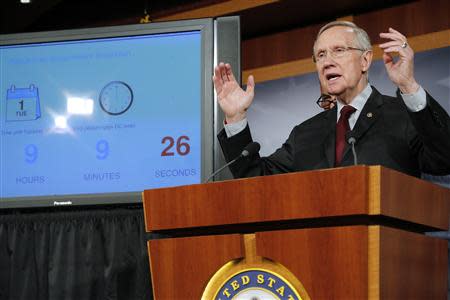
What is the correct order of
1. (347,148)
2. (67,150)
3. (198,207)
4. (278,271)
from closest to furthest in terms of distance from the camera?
(278,271), (198,207), (347,148), (67,150)

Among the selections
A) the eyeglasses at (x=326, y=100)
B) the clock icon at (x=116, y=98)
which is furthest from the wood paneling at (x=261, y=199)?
the eyeglasses at (x=326, y=100)

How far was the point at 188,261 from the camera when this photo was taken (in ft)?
5.52

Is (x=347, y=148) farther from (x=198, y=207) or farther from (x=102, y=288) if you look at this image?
(x=102, y=288)

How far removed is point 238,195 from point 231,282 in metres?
0.18

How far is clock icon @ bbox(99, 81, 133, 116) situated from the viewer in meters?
2.80

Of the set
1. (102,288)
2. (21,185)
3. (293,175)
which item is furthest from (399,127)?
(21,185)

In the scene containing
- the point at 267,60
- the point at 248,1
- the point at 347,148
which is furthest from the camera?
the point at 267,60

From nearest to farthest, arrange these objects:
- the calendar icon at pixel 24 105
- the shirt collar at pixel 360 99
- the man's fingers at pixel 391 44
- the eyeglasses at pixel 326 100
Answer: the man's fingers at pixel 391 44, the shirt collar at pixel 360 99, the calendar icon at pixel 24 105, the eyeglasses at pixel 326 100

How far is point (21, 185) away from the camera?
2.83 m

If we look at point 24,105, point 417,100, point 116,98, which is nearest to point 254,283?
point 417,100

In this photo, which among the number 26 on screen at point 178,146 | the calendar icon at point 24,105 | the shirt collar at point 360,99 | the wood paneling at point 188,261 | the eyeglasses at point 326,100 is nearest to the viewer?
the wood paneling at point 188,261

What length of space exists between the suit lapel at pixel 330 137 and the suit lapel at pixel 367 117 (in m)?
0.04

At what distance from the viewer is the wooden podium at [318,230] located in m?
1.48

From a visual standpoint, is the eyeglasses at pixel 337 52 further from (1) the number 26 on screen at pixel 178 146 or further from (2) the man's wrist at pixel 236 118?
(1) the number 26 on screen at pixel 178 146
